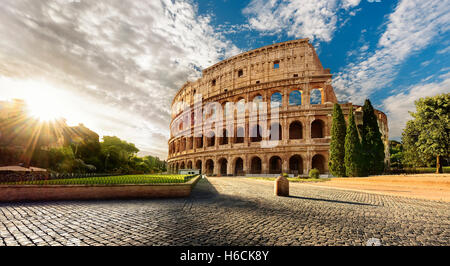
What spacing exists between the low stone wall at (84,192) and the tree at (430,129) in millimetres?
27640

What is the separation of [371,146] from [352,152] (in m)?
2.91

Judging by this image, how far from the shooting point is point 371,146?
2127 cm

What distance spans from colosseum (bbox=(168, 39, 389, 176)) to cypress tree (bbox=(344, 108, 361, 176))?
21.3ft

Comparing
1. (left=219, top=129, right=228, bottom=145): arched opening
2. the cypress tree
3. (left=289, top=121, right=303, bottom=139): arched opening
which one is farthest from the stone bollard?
(left=219, top=129, right=228, bottom=145): arched opening

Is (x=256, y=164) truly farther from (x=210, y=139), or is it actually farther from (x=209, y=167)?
(x=209, y=167)

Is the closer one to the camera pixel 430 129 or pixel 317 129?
pixel 430 129

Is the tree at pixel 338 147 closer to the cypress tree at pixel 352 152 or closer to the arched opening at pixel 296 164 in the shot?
the cypress tree at pixel 352 152

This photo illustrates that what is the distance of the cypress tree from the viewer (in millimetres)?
20158

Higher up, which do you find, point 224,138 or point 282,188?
point 224,138

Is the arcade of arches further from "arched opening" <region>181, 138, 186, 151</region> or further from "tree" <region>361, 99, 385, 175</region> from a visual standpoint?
"arched opening" <region>181, 138, 186, 151</region>

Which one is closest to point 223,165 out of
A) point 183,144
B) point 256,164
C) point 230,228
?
point 256,164

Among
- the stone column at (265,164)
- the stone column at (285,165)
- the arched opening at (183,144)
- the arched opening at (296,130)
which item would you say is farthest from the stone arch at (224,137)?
the arched opening at (183,144)

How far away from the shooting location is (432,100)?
21.6 meters

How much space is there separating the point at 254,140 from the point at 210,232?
3052 cm
